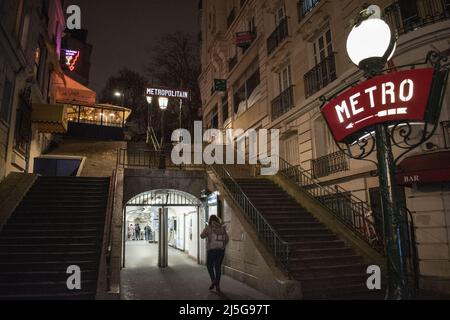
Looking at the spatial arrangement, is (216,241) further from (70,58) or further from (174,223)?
(70,58)

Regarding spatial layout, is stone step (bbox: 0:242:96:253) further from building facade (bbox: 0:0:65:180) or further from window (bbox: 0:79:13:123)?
window (bbox: 0:79:13:123)

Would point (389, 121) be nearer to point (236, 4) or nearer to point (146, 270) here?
point (146, 270)

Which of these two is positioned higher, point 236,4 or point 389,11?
point 236,4

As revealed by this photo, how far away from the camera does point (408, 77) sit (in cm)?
355

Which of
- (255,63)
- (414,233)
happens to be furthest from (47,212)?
(255,63)

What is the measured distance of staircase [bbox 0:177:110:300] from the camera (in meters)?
7.07

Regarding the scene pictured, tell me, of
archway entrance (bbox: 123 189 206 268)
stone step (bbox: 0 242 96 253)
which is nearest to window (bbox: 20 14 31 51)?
archway entrance (bbox: 123 189 206 268)

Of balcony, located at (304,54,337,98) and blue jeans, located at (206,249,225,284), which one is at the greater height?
balcony, located at (304,54,337,98)

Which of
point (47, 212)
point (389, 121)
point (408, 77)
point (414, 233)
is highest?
point (408, 77)

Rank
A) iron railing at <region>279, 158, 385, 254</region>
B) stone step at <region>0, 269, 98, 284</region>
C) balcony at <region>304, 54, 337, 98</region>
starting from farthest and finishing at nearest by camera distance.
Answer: balcony at <region>304, 54, 337, 98</region> < iron railing at <region>279, 158, 385, 254</region> < stone step at <region>0, 269, 98, 284</region>

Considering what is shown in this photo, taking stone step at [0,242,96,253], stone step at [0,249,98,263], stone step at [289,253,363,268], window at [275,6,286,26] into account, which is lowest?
stone step at [289,253,363,268]

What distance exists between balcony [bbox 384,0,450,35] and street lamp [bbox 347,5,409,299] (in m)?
5.76

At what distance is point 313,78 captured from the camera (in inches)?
516

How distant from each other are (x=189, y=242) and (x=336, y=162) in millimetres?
8744
